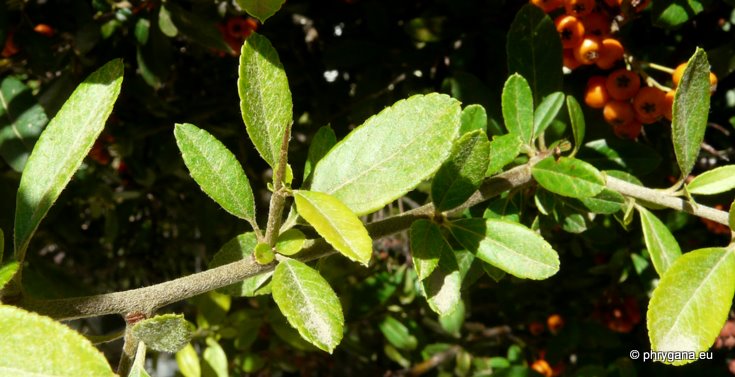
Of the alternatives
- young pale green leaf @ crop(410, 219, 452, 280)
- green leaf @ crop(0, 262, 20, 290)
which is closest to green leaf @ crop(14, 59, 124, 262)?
green leaf @ crop(0, 262, 20, 290)

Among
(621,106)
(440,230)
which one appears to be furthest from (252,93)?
(621,106)

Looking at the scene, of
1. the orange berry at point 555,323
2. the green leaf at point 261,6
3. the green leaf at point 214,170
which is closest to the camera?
the green leaf at point 261,6

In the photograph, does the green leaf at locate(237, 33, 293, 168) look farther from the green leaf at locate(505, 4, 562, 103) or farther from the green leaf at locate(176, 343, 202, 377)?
the green leaf at locate(176, 343, 202, 377)

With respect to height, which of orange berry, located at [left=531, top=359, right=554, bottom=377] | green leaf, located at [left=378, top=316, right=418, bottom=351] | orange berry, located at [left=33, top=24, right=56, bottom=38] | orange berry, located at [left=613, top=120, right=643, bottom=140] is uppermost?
orange berry, located at [left=33, top=24, right=56, bottom=38]

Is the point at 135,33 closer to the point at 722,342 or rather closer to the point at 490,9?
the point at 490,9

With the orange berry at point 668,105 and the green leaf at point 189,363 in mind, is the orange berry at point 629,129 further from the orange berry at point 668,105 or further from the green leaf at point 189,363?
the green leaf at point 189,363

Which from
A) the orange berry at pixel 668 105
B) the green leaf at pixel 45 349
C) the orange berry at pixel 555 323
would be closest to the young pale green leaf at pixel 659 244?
the orange berry at pixel 668 105

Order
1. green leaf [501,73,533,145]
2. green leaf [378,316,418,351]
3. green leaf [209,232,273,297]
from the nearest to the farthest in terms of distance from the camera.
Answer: green leaf [209,232,273,297]
green leaf [501,73,533,145]
green leaf [378,316,418,351]

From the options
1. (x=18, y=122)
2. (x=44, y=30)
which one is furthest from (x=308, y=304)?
(x=44, y=30)
